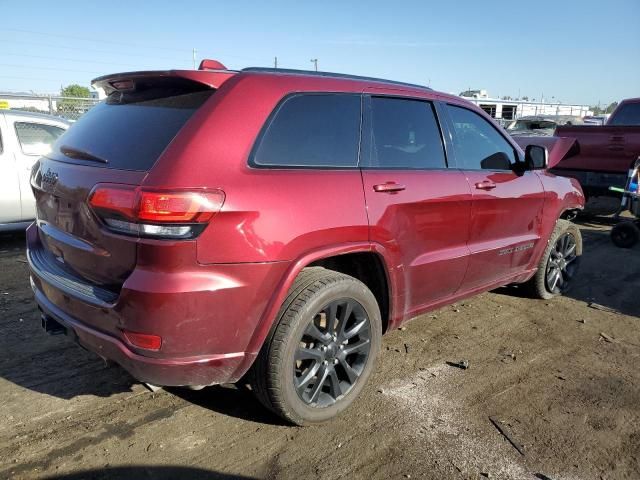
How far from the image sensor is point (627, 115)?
33.8 feet

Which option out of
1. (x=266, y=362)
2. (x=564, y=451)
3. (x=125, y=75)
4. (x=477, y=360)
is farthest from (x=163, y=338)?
(x=477, y=360)

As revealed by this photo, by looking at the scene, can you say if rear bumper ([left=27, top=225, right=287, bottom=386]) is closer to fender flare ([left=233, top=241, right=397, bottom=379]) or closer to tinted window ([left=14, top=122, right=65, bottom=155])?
fender flare ([left=233, top=241, right=397, bottom=379])

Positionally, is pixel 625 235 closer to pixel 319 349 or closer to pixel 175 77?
pixel 319 349

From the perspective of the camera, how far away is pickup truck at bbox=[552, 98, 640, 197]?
8.06m

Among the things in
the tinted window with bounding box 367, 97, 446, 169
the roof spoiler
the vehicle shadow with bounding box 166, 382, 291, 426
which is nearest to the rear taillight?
the roof spoiler

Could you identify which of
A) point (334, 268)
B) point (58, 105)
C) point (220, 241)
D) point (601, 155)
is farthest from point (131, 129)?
point (58, 105)

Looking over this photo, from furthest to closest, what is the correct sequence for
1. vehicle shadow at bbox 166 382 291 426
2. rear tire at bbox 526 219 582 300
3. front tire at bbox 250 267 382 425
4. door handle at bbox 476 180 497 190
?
rear tire at bbox 526 219 582 300 → door handle at bbox 476 180 497 190 → vehicle shadow at bbox 166 382 291 426 → front tire at bbox 250 267 382 425

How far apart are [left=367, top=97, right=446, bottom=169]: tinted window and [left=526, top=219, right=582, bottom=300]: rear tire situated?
1.92 m

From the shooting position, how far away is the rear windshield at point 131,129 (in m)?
2.48

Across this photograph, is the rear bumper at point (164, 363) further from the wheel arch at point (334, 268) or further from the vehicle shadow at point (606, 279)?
the vehicle shadow at point (606, 279)

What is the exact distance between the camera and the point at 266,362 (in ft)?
8.59

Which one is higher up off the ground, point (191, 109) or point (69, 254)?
point (191, 109)

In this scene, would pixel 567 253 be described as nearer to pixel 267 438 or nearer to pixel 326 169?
pixel 326 169

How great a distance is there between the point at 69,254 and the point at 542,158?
11.9 ft
